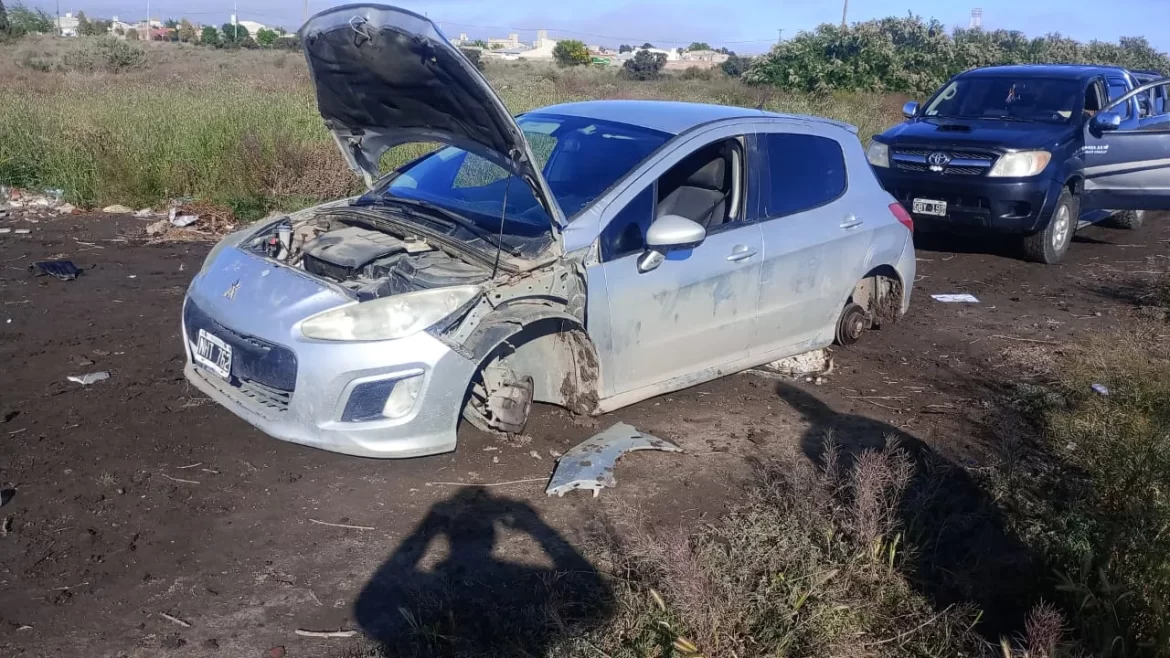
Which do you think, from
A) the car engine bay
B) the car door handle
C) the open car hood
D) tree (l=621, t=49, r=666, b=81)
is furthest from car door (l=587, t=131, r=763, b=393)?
tree (l=621, t=49, r=666, b=81)

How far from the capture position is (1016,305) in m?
8.20

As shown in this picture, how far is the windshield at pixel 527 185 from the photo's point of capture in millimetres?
4629

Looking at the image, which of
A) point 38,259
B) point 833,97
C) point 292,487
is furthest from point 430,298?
point 833,97

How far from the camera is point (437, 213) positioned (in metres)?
4.81

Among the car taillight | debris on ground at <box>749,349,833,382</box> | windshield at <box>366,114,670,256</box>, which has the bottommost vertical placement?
debris on ground at <box>749,349,833,382</box>

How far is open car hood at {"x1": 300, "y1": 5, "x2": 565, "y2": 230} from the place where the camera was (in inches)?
152

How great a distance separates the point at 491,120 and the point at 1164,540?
10.4ft

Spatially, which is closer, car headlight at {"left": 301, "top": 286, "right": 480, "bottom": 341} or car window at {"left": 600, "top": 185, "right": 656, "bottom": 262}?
car headlight at {"left": 301, "top": 286, "right": 480, "bottom": 341}

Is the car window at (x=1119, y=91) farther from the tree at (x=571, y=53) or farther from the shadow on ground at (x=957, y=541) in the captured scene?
the tree at (x=571, y=53)

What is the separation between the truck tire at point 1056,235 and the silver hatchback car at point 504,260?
15.0ft

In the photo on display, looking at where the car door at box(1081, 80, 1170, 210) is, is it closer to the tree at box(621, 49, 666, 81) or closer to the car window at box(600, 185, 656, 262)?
the car window at box(600, 185, 656, 262)

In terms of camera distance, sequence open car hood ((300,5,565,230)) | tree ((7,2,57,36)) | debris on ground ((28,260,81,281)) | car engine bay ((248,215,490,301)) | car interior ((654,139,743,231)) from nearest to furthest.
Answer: open car hood ((300,5,565,230)) < car engine bay ((248,215,490,301)) < car interior ((654,139,743,231)) < debris on ground ((28,260,81,281)) < tree ((7,2,57,36))

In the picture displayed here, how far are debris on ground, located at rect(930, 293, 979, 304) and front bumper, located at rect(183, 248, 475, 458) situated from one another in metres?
5.69

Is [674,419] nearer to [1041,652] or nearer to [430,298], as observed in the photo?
[430,298]
